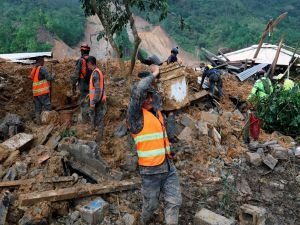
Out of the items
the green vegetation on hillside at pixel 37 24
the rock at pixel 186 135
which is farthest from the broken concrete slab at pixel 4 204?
the green vegetation on hillside at pixel 37 24

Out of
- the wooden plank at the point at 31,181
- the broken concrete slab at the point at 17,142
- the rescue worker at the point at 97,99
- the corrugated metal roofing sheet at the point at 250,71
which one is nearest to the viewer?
the wooden plank at the point at 31,181

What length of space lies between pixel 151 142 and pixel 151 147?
57 mm

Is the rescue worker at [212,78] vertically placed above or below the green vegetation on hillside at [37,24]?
above

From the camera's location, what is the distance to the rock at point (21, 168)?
196 inches

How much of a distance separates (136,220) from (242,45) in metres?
26.2

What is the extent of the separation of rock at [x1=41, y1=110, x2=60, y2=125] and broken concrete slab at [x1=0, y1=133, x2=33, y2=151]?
0.93m

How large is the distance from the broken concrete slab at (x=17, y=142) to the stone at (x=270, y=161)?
391 cm

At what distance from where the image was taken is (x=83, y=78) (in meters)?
6.90

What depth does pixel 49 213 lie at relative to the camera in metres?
4.34

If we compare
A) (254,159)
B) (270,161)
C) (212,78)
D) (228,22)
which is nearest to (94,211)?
(254,159)

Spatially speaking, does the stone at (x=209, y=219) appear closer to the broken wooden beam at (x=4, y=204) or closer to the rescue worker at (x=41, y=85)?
the broken wooden beam at (x=4, y=204)

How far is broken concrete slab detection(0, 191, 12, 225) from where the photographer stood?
4.18 m

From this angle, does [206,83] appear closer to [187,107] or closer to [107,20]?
[187,107]

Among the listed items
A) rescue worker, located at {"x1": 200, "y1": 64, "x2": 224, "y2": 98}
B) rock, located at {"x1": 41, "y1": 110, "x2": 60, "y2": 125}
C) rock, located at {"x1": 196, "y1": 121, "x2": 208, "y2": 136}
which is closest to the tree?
rock, located at {"x1": 41, "y1": 110, "x2": 60, "y2": 125}
